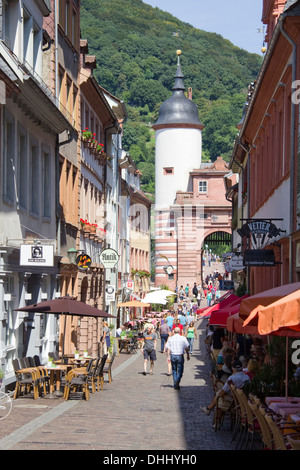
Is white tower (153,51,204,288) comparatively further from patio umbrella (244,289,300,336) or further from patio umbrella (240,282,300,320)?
patio umbrella (244,289,300,336)

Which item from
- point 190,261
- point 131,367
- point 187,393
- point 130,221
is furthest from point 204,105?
point 187,393

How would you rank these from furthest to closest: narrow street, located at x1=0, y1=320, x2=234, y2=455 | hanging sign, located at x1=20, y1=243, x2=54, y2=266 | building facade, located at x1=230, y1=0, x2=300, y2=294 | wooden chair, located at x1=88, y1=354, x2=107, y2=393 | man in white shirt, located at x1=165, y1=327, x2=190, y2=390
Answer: man in white shirt, located at x1=165, y1=327, x2=190, y2=390, wooden chair, located at x1=88, y1=354, x2=107, y2=393, hanging sign, located at x1=20, y1=243, x2=54, y2=266, building facade, located at x1=230, y1=0, x2=300, y2=294, narrow street, located at x1=0, y1=320, x2=234, y2=455

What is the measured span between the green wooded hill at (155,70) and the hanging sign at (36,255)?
390ft

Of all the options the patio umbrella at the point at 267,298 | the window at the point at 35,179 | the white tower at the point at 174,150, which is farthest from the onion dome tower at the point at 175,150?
the patio umbrella at the point at 267,298

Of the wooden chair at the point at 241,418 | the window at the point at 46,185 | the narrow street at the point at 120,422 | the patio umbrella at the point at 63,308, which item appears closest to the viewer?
the narrow street at the point at 120,422

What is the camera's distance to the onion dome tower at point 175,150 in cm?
8631

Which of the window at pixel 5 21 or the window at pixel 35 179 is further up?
the window at pixel 5 21

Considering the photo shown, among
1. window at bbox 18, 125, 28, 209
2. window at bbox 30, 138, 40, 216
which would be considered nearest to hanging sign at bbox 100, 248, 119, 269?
window at bbox 30, 138, 40, 216

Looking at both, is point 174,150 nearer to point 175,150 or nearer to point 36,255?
point 175,150

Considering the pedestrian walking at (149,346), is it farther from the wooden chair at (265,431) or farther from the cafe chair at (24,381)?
the wooden chair at (265,431)

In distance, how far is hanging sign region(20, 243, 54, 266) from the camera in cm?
1962

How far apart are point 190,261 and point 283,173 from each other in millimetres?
60950

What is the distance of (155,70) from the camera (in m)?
160

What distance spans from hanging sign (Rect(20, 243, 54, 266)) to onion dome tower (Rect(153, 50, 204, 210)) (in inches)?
2589
